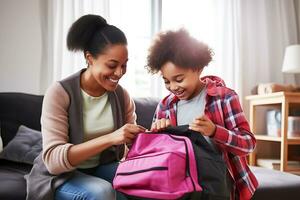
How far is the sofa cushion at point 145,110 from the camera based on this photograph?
2086mm

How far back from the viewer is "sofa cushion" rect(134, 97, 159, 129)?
209cm

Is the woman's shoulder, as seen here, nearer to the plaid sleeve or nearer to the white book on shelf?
the plaid sleeve

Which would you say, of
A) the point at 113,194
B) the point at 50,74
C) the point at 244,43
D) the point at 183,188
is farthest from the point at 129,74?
the point at 183,188

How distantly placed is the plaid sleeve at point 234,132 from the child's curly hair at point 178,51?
17 centimetres

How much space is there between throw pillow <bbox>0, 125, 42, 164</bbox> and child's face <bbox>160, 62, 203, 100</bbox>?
2.79 feet

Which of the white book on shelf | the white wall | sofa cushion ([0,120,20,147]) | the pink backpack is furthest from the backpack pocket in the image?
the white book on shelf

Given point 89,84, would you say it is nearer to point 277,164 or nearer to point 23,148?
point 23,148

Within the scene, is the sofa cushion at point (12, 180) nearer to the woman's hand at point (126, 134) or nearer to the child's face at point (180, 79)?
the woman's hand at point (126, 134)

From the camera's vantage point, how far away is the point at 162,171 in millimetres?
959

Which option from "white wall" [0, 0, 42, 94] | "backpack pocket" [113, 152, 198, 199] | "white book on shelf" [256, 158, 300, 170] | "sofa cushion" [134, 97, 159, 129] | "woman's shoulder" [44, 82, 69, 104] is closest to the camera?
"backpack pocket" [113, 152, 198, 199]

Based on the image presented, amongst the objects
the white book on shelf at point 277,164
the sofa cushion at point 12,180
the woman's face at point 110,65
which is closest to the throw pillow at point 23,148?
the sofa cushion at point 12,180

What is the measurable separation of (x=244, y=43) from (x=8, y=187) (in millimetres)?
2218

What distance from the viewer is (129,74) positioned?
2566 mm

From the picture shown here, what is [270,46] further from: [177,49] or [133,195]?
[133,195]
